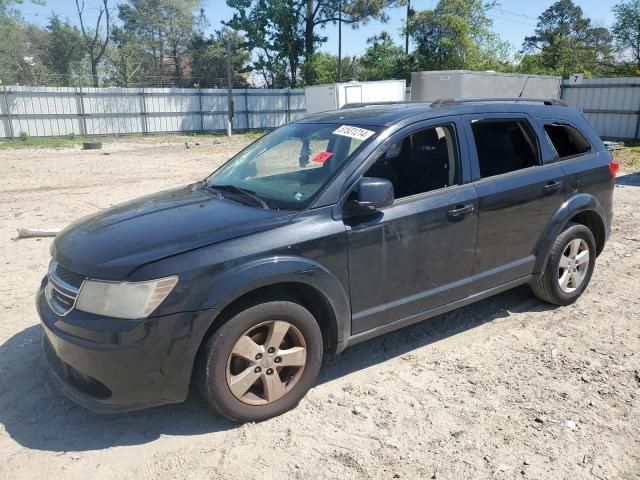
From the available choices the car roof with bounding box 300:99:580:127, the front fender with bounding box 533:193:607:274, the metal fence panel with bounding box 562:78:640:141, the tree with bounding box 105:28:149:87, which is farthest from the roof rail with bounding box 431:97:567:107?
the tree with bounding box 105:28:149:87

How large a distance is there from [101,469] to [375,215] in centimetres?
206

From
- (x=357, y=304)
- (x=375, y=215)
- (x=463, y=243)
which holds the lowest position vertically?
(x=357, y=304)

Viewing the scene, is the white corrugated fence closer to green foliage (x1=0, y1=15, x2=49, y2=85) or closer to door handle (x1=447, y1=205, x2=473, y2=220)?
door handle (x1=447, y1=205, x2=473, y2=220)

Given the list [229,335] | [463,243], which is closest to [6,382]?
[229,335]

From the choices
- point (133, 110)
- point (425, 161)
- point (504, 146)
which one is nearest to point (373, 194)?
point (425, 161)

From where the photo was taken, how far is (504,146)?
422 centimetres

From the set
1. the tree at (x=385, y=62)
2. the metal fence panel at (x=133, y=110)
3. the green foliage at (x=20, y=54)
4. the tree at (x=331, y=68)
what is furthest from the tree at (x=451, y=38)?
the green foliage at (x=20, y=54)

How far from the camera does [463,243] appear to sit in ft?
12.4

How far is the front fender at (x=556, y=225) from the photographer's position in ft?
14.2

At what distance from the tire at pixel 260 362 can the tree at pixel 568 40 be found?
147 feet

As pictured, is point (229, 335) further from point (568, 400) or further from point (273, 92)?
point (273, 92)

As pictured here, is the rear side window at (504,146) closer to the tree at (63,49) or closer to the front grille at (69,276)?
the front grille at (69,276)

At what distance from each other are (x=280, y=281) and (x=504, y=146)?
7.48 feet

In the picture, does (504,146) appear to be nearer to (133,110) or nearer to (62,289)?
(62,289)
